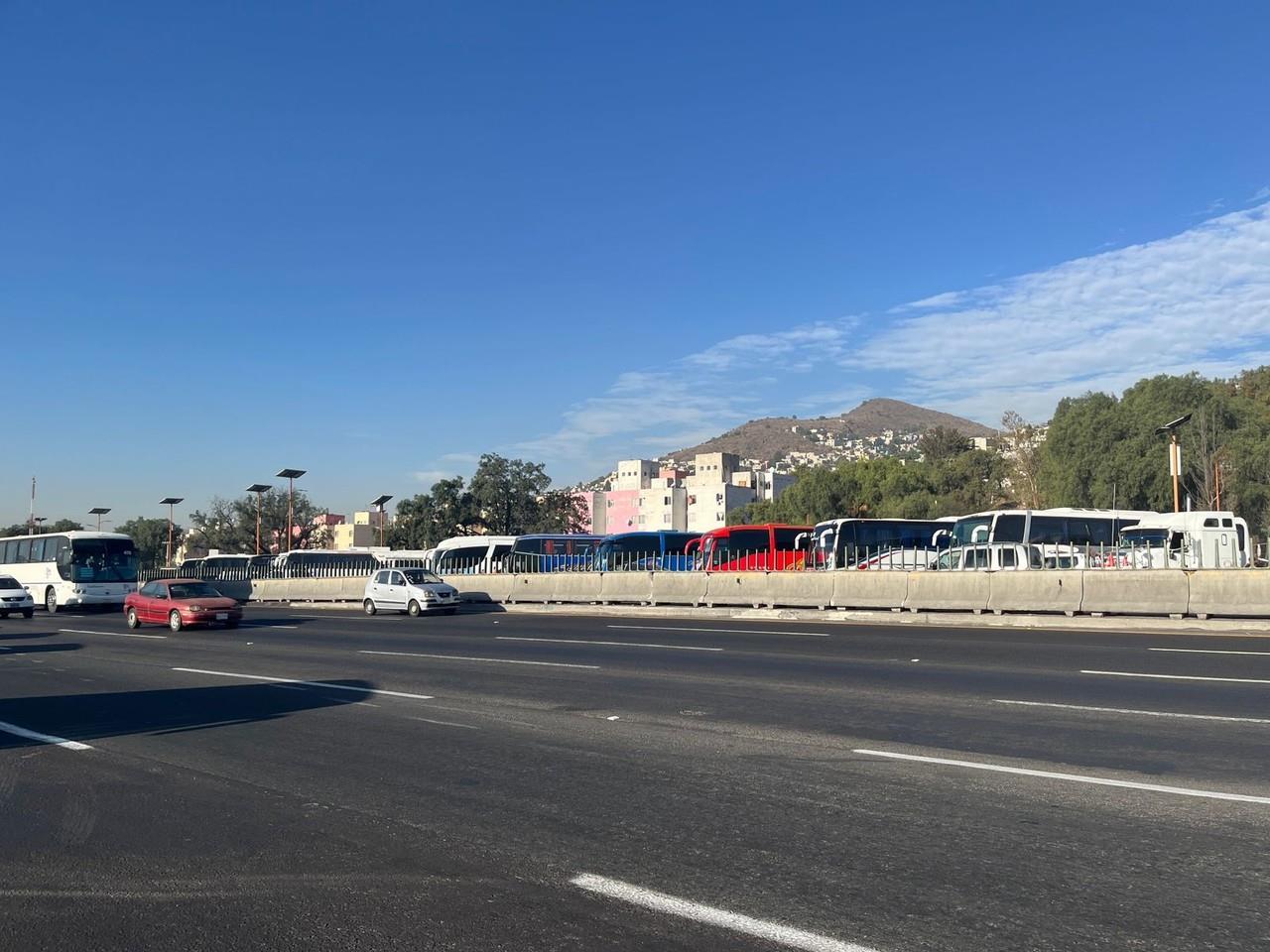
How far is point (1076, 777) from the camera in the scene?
8.04m

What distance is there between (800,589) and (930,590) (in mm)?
3809

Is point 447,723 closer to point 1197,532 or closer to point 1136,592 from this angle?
point 1136,592

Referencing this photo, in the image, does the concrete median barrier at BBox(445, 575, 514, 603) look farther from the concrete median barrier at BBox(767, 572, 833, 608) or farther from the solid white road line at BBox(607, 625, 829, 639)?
the solid white road line at BBox(607, 625, 829, 639)

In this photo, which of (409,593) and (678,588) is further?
(409,593)

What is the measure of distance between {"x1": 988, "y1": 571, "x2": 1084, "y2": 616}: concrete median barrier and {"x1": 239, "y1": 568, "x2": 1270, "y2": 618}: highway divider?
0.9 inches

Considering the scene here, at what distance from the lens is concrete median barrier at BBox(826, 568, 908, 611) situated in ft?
85.8

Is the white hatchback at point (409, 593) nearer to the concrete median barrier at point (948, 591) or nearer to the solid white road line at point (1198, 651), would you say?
the concrete median barrier at point (948, 591)

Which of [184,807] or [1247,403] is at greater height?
[1247,403]

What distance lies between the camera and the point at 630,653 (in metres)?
19.0

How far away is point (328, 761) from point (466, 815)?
258 centimetres

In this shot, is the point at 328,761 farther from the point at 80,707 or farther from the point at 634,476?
the point at 634,476

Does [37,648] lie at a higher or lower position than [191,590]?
lower

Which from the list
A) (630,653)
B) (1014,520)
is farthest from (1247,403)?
(630,653)

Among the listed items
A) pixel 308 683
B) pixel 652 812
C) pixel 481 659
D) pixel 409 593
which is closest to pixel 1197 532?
pixel 409 593
